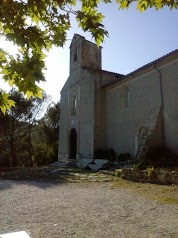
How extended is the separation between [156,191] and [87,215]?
11.5ft

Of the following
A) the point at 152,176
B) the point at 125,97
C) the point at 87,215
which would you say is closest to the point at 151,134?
the point at 152,176

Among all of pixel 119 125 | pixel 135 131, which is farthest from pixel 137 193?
pixel 119 125

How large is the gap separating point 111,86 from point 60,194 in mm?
11129

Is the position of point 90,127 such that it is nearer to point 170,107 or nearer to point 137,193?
point 170,107

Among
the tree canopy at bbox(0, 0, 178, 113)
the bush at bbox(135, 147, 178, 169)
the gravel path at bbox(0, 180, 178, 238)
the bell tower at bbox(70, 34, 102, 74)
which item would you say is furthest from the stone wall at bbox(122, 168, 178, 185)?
the bell tower at bbox(70, 34, 102, 74)

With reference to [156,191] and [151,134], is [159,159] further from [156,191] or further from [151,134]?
[156,191]

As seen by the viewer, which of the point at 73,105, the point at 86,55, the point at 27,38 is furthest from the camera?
the point at 73,105

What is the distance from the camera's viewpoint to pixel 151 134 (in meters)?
13.0

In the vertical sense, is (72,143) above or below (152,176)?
above

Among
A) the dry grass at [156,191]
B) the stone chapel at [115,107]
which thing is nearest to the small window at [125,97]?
the stone chapel at [115,107]

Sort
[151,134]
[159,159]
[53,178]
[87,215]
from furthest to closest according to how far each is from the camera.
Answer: [151,134], [53,178], [159,159], [87,215]

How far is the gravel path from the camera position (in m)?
4.45

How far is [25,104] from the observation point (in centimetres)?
2620

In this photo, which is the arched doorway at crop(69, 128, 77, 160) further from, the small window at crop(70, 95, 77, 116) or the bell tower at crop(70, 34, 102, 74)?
the bell tower at crop(70, 34, 102, 74)
